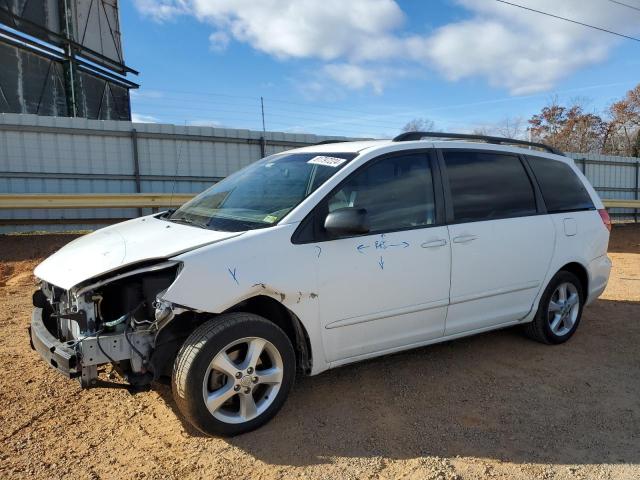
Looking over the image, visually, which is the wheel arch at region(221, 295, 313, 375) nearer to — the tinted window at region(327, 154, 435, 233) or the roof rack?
the tinted window at region(327, 154, 435, 233)

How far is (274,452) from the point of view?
2953mm

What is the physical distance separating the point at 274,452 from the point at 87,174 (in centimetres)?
934

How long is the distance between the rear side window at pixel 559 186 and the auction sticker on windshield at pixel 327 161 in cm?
213

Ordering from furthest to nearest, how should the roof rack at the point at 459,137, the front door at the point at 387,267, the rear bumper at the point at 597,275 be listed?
the rear bumper at the point at 597,275, the roof rack at the point at 459,137, the front door at the point at 387,267

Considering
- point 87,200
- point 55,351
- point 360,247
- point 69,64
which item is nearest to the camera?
point 55,351

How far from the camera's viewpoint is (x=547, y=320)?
4.77 metres

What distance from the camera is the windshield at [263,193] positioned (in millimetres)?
3445

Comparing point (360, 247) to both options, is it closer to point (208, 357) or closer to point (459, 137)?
point (208, 357)

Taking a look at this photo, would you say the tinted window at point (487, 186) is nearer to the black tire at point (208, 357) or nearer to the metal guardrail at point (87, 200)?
the black tire at point (208, 357)

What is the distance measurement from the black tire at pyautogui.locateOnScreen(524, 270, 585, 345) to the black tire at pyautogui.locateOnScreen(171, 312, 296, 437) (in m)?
2.75

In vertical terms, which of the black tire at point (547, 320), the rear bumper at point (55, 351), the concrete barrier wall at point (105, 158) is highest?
the concrete barrier wall at point (105, 158)

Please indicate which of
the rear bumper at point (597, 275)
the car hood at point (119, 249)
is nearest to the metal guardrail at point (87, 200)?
the car hood at point (119, 249)

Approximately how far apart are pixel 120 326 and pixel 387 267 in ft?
5.76

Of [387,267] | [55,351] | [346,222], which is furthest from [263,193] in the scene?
[55,351]
